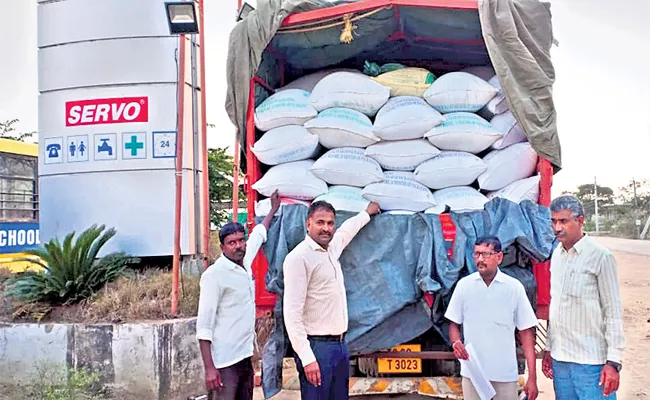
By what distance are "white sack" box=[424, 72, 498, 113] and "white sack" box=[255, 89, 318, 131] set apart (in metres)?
0.75

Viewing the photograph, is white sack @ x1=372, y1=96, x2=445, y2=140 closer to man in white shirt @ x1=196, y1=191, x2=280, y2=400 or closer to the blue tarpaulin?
the blue tarpaulin

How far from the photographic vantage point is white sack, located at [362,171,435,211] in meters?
3.56

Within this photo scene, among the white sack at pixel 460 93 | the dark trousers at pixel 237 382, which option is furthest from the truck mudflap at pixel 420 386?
the white sack at pixel 460 93

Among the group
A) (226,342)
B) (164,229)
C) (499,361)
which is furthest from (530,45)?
(164,229)

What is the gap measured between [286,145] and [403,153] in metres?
0.71

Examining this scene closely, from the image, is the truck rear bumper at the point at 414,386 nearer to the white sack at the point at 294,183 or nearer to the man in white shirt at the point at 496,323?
the man in white shirt at the point at 496,323

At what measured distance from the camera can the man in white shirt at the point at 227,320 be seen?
9.80 ft

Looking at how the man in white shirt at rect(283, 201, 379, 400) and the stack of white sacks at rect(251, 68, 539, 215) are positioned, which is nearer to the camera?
the man in white shirt at rect(283, 201, 379, 400)

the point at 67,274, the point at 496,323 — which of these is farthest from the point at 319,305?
the point at 67,274

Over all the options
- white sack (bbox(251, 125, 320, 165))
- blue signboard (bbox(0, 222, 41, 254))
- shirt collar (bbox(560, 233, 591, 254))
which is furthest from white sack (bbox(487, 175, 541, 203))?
blue signboard (bbox(0, 222, 41, 254))

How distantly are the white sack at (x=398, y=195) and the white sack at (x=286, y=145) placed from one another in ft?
1.52

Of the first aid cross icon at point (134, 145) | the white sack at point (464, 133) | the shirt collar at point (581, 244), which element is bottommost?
the shirt collar at point (581, 244)

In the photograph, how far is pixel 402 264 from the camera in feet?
11.1

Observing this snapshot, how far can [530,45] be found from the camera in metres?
3.61
